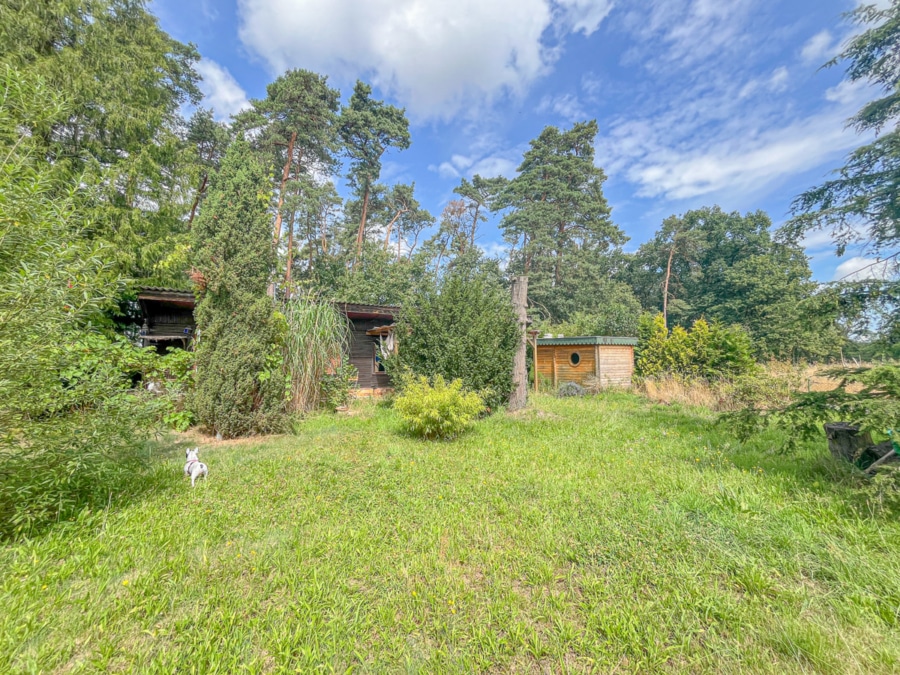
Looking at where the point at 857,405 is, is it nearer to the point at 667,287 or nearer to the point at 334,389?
the point at 334,389

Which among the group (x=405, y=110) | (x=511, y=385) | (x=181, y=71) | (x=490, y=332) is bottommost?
(x=511, y=385)

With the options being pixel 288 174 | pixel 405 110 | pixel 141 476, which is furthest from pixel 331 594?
pixel 405 110

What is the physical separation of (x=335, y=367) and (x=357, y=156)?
17.7 metres

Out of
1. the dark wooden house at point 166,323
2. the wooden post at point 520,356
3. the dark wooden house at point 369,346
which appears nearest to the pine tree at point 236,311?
the dark wooden house at point 166,323

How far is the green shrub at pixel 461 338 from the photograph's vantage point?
745cm

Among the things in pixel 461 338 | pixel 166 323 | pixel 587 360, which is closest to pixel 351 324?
pixel 461 338

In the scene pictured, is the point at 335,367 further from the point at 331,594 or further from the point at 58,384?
the point at 331,594

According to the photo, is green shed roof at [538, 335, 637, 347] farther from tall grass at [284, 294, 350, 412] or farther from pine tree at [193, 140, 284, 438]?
pine tree at [193, 140, 284, 438]

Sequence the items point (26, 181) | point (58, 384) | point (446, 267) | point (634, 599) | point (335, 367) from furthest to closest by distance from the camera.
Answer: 1. point (446, 267)
2. point (335, 367)
3. point (58, 384)
4. point (26, 181)
5. point (634, 599)

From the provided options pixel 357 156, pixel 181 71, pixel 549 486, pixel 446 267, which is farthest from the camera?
pixel 446 267

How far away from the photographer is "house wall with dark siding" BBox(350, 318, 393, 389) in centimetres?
1094

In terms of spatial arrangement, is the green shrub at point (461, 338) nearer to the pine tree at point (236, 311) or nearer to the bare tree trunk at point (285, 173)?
the pine tree at point (236, 311)

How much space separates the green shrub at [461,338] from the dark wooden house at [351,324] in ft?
3.27

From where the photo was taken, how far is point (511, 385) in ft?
26.2
